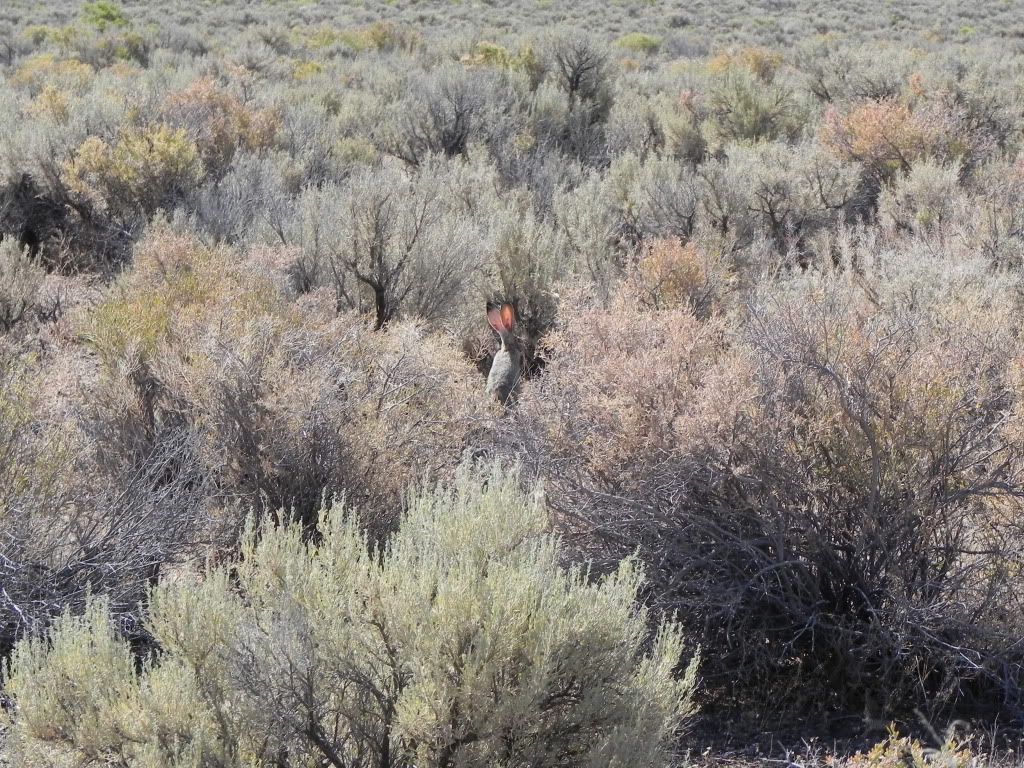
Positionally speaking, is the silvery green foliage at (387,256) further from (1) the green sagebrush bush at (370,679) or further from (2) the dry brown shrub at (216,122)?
(1) the green sagebrush bush at (370,679)

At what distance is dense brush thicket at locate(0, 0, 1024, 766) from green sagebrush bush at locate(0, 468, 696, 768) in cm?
2

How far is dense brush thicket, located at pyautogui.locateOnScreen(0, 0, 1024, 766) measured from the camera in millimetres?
3166

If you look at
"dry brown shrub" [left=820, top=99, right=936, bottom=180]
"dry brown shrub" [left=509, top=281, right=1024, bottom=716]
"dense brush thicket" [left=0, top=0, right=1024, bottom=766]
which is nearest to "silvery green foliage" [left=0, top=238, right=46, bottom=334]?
"dense brush thicket" [left=0, top=0, right=1024, bottom=766]

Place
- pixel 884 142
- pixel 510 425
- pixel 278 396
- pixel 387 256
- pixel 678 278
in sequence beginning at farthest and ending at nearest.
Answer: pixel 884 142 → pixel 387 256 → pixel 678 278 → pixel 510 425 → pixel 278 396

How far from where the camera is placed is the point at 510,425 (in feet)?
17.7

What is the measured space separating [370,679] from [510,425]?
2.43 meters

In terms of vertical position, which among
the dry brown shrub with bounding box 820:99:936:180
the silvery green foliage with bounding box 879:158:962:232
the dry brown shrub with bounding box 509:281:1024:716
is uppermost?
the dry brown shrub with bounding box 820:99:936:180

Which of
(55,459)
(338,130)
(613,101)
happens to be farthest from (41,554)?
(613,101)

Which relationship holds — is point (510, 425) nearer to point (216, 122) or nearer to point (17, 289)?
point (17, 289)

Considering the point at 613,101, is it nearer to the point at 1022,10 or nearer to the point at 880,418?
the point at 880,418

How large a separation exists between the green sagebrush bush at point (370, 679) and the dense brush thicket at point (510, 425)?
0.06ft

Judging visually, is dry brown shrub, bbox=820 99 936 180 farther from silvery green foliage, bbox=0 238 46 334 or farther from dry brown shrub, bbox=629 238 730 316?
silvery green foliage, bbox=0 238 46 334

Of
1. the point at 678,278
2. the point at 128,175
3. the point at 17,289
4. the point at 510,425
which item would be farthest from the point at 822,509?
the point at 128,175

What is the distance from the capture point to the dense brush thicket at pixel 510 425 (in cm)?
317
